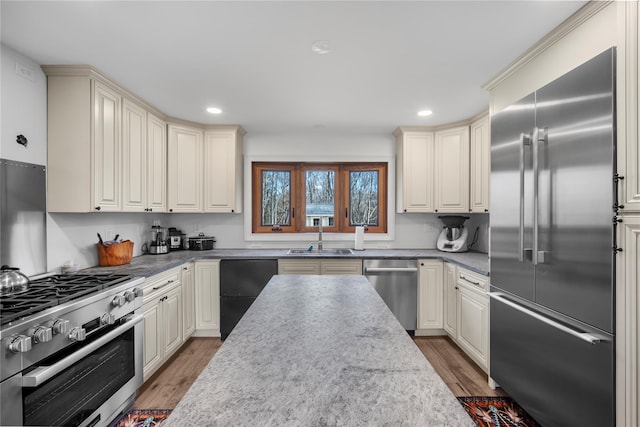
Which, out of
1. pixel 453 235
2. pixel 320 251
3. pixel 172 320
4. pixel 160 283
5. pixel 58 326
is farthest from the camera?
pixel 320 251

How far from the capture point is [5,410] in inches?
49.8

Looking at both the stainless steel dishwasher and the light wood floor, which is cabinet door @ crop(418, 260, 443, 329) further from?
the light wood floor

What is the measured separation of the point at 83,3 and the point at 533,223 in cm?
271

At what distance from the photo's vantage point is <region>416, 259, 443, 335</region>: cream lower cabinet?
3324 millimetres

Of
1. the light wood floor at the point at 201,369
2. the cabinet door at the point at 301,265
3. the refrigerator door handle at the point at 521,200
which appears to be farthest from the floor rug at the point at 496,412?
the cabinet door at the point at 301,265

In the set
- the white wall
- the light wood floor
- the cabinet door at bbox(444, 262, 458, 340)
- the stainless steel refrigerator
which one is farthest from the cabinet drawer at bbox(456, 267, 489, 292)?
the white wall

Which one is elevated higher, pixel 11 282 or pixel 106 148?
pixel 106 148

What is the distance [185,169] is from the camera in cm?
348

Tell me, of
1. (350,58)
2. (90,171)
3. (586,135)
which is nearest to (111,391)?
(90,171)

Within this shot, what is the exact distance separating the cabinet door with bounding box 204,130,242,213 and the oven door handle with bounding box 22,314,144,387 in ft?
6.04

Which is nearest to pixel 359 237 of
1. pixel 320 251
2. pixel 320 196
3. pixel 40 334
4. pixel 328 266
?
pixel 320 251

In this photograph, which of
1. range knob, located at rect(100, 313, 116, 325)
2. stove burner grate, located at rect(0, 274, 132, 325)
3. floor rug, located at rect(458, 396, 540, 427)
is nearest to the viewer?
stove burner grate, located at rect(0, 274, 132, 325)

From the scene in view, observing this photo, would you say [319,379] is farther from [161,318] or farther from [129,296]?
[161,318]

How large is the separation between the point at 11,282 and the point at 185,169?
6.62ft
